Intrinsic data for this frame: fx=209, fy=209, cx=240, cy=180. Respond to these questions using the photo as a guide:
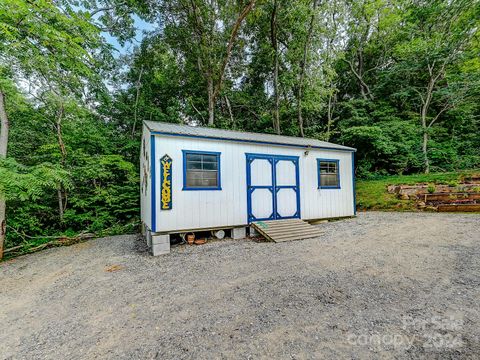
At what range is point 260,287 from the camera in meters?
3.24

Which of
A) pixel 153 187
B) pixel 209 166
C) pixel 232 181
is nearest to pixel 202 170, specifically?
pixel 209 166

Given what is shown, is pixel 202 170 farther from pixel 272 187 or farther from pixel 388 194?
pixel 388 194

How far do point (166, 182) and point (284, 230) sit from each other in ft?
11.6

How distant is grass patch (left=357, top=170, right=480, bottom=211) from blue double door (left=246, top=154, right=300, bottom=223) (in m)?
4.96

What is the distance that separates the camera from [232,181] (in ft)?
20.1

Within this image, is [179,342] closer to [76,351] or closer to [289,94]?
[76,351]

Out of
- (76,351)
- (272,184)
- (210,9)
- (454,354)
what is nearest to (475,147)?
(272,184)

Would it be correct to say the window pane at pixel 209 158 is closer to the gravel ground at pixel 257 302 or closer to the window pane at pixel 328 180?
the gravel ground at pixel 257 302

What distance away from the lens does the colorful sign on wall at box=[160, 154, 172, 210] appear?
5.23 metres

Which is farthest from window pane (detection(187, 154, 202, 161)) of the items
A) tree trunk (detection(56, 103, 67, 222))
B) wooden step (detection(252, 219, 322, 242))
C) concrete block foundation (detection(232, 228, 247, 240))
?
tree trunk (detection(56, 103, 67, 222))

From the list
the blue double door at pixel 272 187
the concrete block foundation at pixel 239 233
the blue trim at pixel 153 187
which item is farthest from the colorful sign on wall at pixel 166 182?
the blue double door at pixel 272 187

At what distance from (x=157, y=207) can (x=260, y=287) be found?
3193 millimetres

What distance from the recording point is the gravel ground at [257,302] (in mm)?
2039

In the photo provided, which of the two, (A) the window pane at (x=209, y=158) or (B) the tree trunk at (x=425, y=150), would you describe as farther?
(B) the tree trunk at (x=425, y=150)
